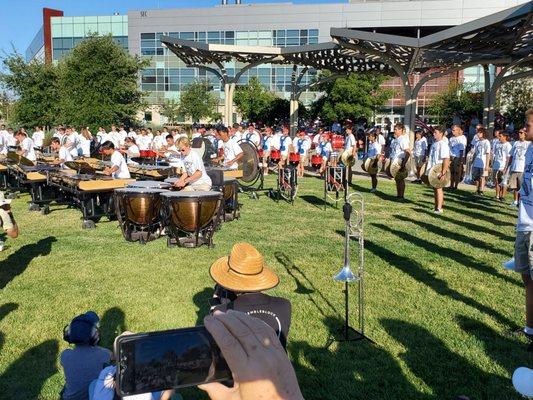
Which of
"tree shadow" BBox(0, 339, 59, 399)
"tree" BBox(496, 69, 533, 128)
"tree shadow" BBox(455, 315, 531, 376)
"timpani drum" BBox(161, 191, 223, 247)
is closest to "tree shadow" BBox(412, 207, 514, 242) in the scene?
"tree shadow" BBox(455, 315, 531, 376)

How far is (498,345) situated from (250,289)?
2704 millimetres

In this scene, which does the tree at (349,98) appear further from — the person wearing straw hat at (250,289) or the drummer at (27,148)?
the person wearing straw hat at (250,289)

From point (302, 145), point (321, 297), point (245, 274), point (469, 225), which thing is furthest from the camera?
point (302, 145)

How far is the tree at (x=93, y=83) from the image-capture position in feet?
96.8

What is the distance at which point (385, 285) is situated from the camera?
613 cm

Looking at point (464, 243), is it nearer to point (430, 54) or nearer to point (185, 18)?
point (430, 54)

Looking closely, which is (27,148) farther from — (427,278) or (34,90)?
(34,90)

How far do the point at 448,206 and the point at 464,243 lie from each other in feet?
12.3

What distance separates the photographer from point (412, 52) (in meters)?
17.1


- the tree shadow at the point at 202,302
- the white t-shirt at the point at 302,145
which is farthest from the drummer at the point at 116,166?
the white t-shirt at the point at 302,145

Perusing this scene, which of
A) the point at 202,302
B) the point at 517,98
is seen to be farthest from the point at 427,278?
the point at 517,98

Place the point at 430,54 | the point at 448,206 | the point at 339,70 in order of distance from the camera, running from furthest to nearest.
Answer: the point at 339,70
the point at 430,54
the point at 448,206

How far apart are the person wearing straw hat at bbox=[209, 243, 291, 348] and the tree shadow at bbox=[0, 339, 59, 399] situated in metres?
1.66

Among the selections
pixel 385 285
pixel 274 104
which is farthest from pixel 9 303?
pixel 274 104
